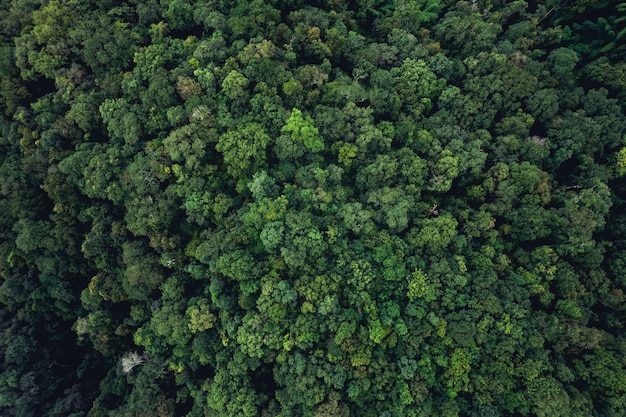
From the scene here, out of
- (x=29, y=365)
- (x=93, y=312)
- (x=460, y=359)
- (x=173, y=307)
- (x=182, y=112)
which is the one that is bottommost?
(x=29, y=365)

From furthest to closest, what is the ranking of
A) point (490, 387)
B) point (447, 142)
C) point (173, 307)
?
1. point (447, 142)
2. point (173, 307)
3. point (490, 387)

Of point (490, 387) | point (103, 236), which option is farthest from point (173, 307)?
point (490, 387)

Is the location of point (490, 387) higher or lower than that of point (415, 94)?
lower

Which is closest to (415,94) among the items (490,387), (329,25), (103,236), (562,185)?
(329,25)

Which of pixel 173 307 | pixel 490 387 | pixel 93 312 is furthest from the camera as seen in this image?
pixel 93 312

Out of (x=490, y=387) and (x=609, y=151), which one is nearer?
(x=490, y=387)

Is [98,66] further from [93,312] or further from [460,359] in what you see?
[460,359]
